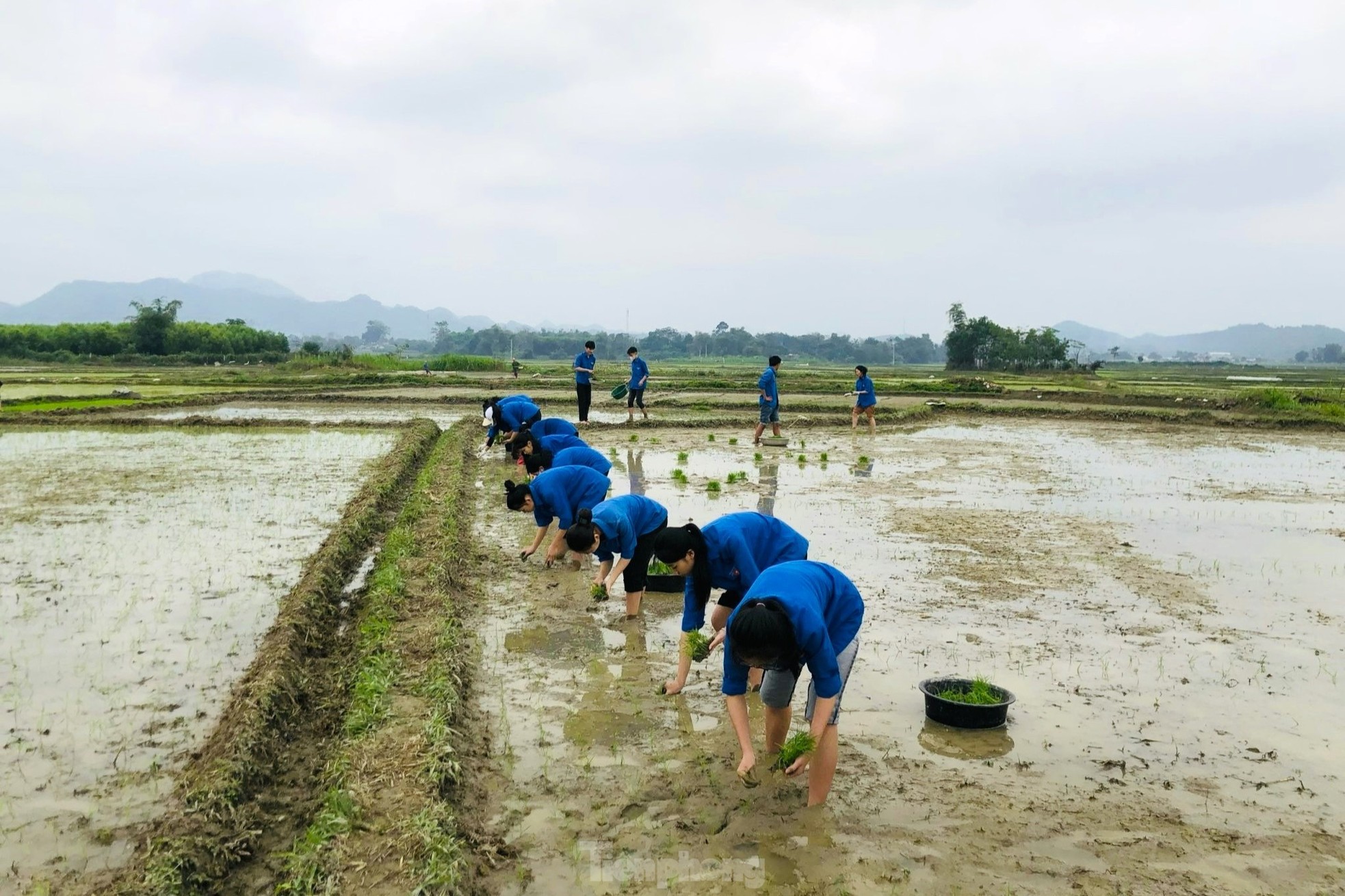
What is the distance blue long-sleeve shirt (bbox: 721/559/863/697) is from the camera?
13.2 ft

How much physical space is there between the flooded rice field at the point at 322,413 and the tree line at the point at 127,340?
34.8 metres

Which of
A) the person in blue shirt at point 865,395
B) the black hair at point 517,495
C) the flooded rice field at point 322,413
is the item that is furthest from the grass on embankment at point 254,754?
the flooded rice field at point 322,413

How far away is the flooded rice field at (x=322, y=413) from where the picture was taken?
74.5ft

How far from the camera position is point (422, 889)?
3.55 meters

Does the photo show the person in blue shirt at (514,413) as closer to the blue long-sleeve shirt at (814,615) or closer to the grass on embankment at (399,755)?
the grass on embankment at (399,755)

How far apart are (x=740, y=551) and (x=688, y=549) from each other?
393 mm

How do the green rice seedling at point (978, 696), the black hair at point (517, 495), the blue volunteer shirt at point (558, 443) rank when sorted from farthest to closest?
the blue volunteer shirt at point (558, 443), the black hair at point (517, 495), the green rice seedling at point (978, 696)

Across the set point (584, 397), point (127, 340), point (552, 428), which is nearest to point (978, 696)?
point (552, 428)

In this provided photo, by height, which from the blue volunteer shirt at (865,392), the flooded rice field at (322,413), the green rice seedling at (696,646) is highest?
the blue volunteer shirt at (865,392)

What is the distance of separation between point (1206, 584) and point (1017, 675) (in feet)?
11.4

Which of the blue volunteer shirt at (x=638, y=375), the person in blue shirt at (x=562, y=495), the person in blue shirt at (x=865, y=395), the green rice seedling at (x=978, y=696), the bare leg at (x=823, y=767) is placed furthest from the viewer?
the blue volunteer shirt at (x=638, y=375)

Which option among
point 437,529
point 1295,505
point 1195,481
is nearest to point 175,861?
point 437,529

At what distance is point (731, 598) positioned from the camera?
534 cm

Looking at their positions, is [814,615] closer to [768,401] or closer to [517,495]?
[517,495]
